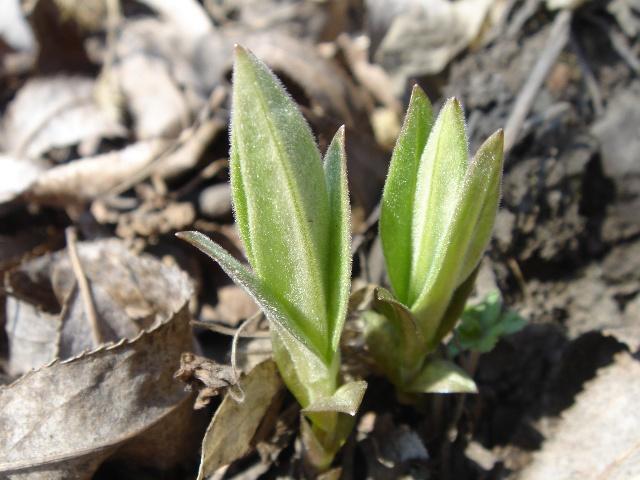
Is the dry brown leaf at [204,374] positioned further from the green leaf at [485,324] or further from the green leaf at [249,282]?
the green leaf at [485,324]

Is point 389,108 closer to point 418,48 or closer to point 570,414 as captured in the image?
point 418,48

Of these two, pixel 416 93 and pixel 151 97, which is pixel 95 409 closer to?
pixel 416 93

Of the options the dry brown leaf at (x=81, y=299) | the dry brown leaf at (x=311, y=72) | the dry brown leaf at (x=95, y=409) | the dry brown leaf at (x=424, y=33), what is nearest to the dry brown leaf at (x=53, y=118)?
the dry brown leaf at (x=311, y=72)

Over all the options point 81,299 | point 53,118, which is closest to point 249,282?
point 81,299

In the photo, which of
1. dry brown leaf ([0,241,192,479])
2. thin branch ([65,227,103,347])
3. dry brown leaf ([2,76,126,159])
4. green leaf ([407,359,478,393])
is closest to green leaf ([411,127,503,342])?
green leaf ([407,359,478,393])

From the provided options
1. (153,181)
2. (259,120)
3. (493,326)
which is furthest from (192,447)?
(153,181)
